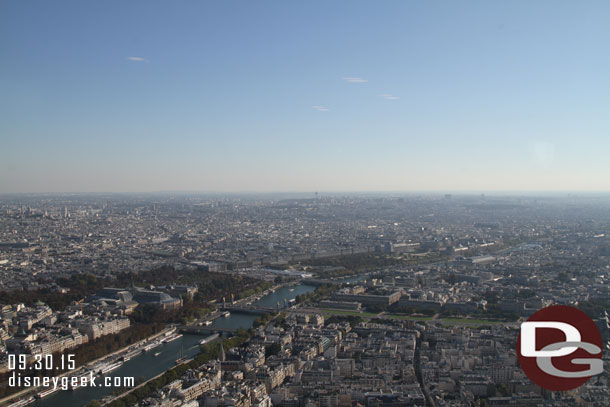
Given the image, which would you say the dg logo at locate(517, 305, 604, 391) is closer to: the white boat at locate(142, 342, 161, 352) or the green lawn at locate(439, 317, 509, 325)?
the green lawn at locate(439, 317, 509, 325)

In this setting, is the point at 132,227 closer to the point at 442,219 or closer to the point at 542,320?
the point at 442,219

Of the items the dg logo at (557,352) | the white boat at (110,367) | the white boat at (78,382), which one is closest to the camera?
the dg logo at (557,352)

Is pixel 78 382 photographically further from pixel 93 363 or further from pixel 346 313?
pixel 346 313

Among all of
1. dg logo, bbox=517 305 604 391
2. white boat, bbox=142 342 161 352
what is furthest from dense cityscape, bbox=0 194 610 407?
dg logo, bbox=517 305 604 391

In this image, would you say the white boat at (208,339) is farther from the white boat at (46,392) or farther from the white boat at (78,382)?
the white boat at (46,392)

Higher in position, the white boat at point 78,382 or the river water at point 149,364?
the white boat at point 78,382

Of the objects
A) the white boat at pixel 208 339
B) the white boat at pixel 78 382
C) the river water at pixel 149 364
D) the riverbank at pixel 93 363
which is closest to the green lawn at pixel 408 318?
the river water at pixel 149 364
